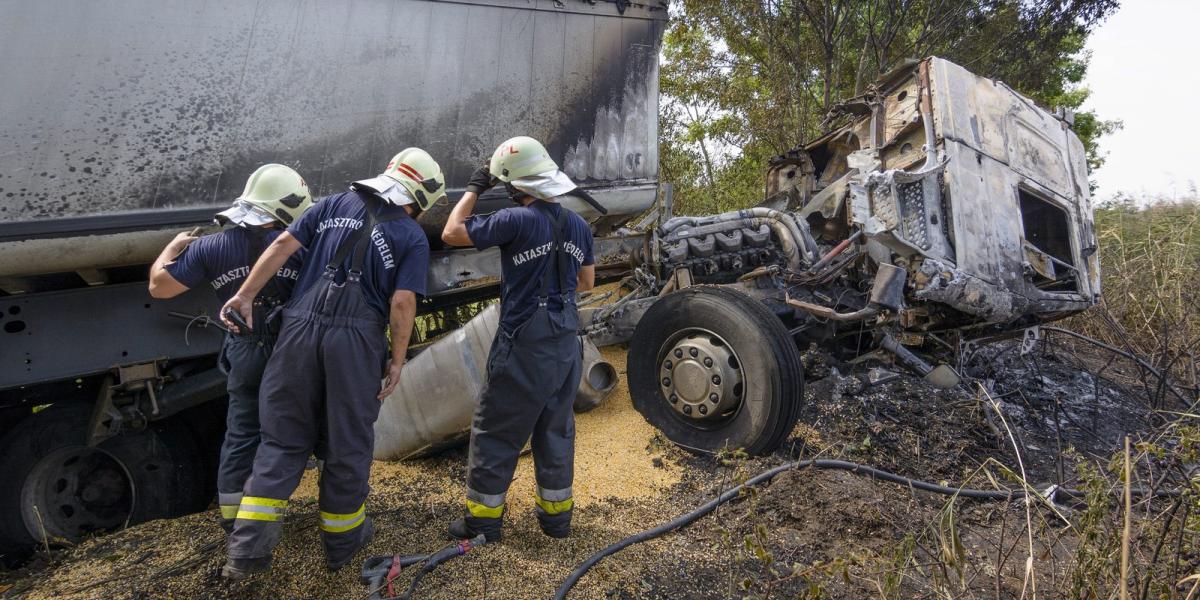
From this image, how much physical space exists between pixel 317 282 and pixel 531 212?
866 mm

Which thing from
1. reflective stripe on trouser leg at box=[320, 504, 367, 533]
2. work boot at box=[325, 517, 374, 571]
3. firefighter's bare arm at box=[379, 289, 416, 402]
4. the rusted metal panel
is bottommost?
work boot at box=[325, 517, 374, 571]

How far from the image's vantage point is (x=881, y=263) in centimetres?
427

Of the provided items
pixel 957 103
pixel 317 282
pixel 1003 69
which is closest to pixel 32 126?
pixel 317 282

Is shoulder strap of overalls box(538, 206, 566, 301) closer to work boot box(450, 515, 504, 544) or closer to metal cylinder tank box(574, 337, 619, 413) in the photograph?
work boot box(450, 515, 504, 544)

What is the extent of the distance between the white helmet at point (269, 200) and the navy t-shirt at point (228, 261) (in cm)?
6

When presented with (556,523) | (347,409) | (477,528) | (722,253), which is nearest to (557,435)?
(556,523)

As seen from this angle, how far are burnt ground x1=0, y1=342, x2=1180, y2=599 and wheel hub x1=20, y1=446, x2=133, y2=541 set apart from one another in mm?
334

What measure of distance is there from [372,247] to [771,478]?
2146mm

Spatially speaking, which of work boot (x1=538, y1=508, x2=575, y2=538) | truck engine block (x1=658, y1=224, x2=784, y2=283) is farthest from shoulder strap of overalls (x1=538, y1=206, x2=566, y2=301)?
truck engine block (x1=658, y1=224, x2=784, y2=283)

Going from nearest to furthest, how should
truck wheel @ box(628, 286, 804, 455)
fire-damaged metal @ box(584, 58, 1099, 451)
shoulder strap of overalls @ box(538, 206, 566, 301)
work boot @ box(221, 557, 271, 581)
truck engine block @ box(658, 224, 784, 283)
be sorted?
work boot @ box(221, 557, 271, 581)
shoulder strap of overalls @ box(538, 206, 566, 301)
truck wheel @ box(628, 286, 804, 455)
fire-damaged metal @ box(584, 58, 1099, 451)
truck engine block @ box(658, 224, 784, 283)

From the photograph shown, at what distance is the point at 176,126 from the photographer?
3.10m

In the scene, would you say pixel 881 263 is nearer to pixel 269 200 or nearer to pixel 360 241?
pixel 360 241

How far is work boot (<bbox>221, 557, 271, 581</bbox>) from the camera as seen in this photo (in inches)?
95.4

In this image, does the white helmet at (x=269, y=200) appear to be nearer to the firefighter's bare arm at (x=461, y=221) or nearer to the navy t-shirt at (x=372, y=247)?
the navy t-shirt at (x=372, y=247)
